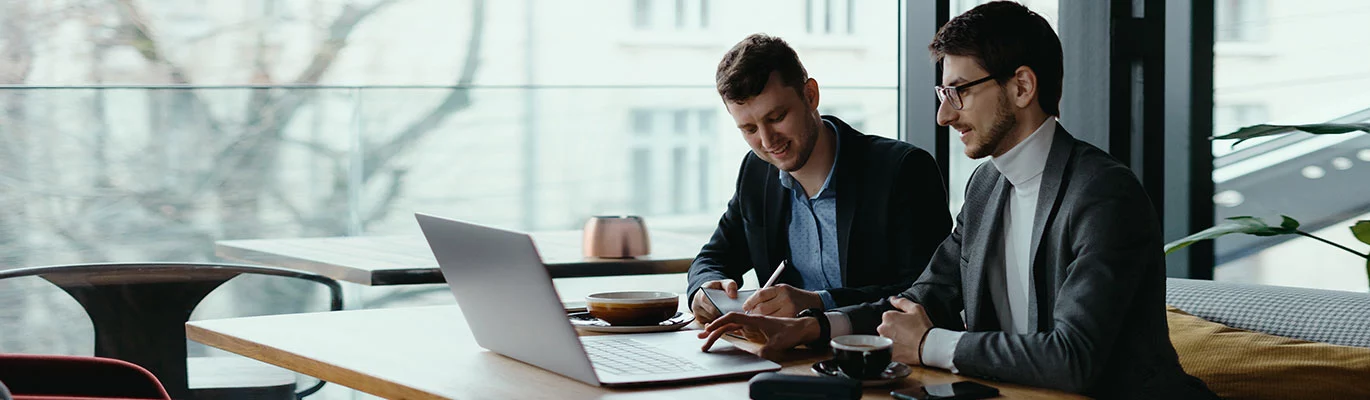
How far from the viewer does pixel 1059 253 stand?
150 centimetres

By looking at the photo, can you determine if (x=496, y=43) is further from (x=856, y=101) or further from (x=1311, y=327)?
(x=1311, y=327)

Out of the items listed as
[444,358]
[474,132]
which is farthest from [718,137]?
[444,358]

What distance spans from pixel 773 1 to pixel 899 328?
139 inches

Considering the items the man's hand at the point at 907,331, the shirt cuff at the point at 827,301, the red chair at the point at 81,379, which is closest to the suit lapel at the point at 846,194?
the shirt cuff at the point at 827,301

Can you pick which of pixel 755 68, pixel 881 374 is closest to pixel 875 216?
pixel 755 68

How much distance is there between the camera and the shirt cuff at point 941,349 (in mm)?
1438

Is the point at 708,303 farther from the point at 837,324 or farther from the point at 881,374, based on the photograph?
the point at 881,374

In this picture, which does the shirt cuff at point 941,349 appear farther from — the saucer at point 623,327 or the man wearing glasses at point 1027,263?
the saucer at point 623,327

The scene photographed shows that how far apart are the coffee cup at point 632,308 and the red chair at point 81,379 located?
2.65 feet

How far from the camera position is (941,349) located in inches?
57.3

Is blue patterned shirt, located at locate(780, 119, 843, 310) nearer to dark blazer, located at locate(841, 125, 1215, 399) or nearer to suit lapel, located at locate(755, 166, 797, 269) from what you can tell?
suit lapel, located at locate(755, 166, 797, 269)

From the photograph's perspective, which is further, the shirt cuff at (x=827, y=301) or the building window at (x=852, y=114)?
the building window at (x=852, y=114)

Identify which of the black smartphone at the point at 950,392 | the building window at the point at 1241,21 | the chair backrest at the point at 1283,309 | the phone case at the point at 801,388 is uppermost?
the building window at the point at 1241,21

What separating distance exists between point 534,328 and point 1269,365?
3.97 ft
